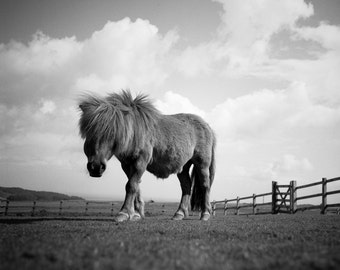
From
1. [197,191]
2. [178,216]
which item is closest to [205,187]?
[197,191]

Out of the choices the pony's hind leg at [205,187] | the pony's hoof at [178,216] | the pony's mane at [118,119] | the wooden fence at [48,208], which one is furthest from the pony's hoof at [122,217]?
the wooden fence at [48,208]

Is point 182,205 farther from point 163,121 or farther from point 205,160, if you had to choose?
point 163,121

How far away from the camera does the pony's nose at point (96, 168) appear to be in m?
6.22

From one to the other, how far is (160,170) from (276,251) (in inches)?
212

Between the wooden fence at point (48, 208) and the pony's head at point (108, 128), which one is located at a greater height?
the pony's head at point (108, 128)

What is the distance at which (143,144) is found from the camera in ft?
23.5

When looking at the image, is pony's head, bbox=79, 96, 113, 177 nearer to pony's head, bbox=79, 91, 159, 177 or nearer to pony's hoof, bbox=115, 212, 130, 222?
pony's head, bbox=79, 91, 159, 177

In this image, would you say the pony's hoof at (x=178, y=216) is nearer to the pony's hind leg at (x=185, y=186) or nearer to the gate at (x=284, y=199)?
the pony's hind leg at (x=185, y=186)

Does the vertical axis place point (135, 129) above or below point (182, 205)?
above

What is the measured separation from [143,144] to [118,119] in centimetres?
98

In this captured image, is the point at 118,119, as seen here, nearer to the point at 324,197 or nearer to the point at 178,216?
the point at 178,216

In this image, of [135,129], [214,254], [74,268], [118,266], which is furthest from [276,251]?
[135,129]

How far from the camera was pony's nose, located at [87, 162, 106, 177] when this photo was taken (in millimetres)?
6219

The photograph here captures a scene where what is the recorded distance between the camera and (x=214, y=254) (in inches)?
111
